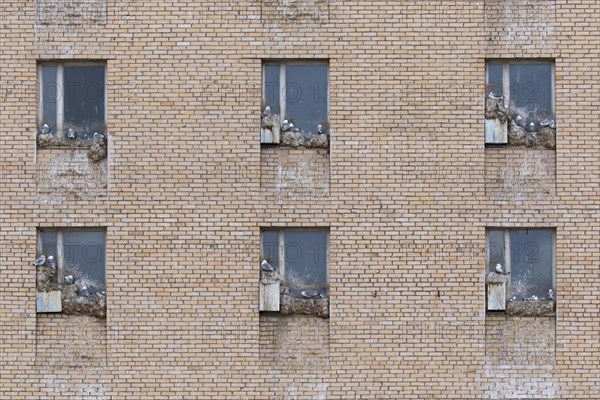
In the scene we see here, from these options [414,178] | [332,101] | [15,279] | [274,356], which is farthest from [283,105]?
[15,279]

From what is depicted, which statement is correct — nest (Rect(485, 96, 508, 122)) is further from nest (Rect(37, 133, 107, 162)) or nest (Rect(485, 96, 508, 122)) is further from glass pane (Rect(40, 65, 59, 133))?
glass pane (Rect(40, 65, 59, 133))

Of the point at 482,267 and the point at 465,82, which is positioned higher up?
the point at 465,82

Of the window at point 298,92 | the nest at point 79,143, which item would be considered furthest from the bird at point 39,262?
the window at point 298,92

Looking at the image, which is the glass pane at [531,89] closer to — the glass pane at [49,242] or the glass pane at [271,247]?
the glass pane at [271,247]

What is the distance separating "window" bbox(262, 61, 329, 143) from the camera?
14570mm

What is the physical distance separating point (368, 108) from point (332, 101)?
52cm

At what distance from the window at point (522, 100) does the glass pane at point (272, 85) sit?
3.01m

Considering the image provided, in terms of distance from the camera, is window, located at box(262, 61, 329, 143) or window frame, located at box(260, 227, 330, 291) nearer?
window frame, located at box(260, 227, 330, 291)

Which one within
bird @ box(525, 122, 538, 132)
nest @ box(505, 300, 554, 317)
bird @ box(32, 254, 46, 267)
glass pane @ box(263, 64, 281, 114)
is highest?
glass pane @ box(263, 64, 281, 114)

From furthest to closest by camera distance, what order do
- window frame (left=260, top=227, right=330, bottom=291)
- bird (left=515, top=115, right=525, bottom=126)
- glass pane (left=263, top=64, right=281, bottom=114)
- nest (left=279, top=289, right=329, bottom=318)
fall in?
glass pane (left=263, top=64, right=281, bottom=114)
bird (left=515, top=115, right=525, bottom=126)
window frame (left=260, top=227, right=330, bottom=291)
nest (left=279, top=289, right=329, bottom=318)

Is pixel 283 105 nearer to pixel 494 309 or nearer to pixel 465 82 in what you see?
pixel 465 82

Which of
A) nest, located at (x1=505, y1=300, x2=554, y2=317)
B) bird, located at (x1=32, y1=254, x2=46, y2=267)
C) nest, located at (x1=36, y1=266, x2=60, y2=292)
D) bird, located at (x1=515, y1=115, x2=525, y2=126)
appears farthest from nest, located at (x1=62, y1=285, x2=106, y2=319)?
bird, located at (x1=515, y1=115, x2=525, y2=126)

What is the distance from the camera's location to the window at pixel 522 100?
1444 cm

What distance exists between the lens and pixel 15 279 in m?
14.2
